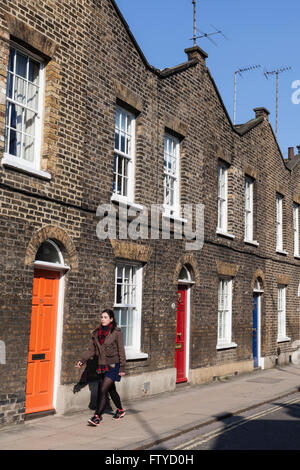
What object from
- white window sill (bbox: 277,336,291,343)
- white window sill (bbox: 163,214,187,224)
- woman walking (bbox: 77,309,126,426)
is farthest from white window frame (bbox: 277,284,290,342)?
woman walking (bbox: 77,309,126,426)

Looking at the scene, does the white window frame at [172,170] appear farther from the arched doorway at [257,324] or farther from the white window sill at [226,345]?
the arched doorway at [257,324]

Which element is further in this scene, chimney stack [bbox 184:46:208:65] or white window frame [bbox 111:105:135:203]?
chimney stack [bbox 184:46:208:65]

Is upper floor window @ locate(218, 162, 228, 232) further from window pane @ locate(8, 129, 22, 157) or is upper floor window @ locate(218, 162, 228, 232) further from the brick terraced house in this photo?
window pane @ locate(8, 129, 22, 157)

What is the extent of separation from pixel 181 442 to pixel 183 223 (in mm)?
6795

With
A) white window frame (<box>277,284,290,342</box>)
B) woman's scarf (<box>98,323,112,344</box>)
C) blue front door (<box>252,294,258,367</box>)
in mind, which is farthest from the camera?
white window frame (<box>277,284,290,342</box>)

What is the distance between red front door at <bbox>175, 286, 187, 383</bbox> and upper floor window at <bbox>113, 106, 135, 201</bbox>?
3.29 meters

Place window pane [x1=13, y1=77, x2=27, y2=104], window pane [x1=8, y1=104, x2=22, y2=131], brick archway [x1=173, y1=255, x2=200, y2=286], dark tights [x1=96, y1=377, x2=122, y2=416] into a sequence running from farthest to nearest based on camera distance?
brick archway [x1=173, y1=255, x2=200, y2=286]
window pane [x1=13, y1=77, x2=27, y2=104]
window pane [x1=8, y1=104, x2=22, y2=131]
dark tights [x1=96, y1=377, x2=122, y2=416]

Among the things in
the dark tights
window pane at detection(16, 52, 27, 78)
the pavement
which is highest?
window pane at detection(16, 52, 27, 78)

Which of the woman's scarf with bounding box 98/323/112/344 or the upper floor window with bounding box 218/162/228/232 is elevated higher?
the upper floor window with bounding box 218/162/228/232

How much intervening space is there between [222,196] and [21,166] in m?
8.71

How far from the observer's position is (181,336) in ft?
45.3

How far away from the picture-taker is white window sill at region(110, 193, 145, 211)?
36.5 feet

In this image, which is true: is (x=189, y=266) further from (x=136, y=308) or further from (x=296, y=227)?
(x=296, y=227)
